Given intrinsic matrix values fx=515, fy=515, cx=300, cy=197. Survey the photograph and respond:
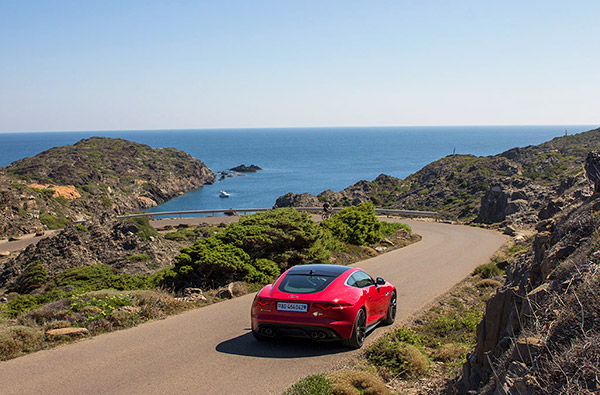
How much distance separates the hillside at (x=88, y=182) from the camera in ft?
141

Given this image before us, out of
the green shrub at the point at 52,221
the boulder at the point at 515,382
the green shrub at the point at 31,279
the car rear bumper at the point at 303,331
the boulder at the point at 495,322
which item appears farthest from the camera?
the green shrub at the point at 52,221

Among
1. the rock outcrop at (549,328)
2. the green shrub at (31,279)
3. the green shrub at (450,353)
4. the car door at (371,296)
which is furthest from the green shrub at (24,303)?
the rock outcrop at (549,328)

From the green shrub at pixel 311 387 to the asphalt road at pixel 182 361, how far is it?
1.61 ft

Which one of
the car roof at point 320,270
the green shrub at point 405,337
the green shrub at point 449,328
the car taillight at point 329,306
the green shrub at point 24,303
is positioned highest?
the car roof at point 320,270

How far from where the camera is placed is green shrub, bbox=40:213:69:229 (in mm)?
41994

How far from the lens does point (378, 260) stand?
1856 centimetres

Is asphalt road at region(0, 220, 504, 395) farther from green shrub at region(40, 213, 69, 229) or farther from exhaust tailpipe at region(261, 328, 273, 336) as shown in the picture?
green shrub at region(40, 213, 69, 229)

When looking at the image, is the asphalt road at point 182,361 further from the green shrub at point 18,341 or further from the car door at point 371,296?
the car door at point 371,296

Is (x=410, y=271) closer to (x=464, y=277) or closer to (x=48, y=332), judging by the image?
(x=464, y=277)

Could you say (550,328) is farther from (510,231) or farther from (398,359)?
(510,231)

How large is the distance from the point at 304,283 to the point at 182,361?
2210 millimetres

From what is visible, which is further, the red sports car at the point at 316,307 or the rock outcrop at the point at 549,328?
the red sports car at the point at 316,307

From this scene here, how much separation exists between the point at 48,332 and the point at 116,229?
59.1 feet

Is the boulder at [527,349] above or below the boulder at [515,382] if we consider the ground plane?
above
